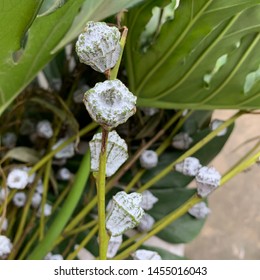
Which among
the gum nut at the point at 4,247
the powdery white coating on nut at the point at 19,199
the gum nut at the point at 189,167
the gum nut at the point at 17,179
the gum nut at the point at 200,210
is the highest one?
the gum nut at the point at 17,179

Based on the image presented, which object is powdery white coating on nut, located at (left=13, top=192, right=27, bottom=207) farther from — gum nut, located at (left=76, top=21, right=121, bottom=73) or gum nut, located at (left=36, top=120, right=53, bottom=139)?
gum nut, located at (left=76, top=21, right=121, bottom=73)

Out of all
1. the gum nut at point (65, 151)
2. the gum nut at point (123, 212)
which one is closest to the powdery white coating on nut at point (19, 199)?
the gum nut at point (65, 151)

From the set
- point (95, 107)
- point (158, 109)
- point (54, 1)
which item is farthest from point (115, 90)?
point (158, 109)

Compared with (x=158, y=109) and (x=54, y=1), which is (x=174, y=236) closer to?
(x=158, y=109)

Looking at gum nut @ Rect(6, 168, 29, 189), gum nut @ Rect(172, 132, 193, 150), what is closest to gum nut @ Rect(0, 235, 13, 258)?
gum nut @ Rect(6, 168, 29, 189)

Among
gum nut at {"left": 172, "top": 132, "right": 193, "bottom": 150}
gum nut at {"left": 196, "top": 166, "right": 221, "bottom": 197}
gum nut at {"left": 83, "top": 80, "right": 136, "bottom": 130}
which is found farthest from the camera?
gum nut at {"left": 172, "top": 132, "right": 193, "bottom": 150}

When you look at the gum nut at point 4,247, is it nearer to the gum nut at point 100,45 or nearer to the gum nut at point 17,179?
the gum nut at point 17,179
